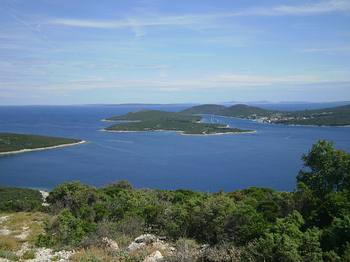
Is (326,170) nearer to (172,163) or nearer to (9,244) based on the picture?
(9,244)

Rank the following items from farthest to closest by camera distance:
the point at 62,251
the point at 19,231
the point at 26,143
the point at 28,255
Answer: the point at 26,143, the point at 19,231, the point at 62,251, the point at 28,255

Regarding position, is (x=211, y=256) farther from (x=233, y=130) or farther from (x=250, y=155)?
(x=233, y=130)

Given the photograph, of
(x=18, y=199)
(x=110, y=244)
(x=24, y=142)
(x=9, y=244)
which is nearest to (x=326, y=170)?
(x=110, y=244)

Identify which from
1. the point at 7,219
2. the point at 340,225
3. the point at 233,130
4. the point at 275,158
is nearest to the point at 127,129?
the point at 233,130

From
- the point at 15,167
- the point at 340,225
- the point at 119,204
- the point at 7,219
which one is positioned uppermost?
the point at 340,225

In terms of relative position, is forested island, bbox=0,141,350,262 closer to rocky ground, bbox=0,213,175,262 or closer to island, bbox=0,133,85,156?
rocky ground, bbox=0,213,175,262

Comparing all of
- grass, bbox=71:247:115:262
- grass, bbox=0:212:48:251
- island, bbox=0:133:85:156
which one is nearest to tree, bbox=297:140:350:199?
grass, bbox=71:247:115:262
